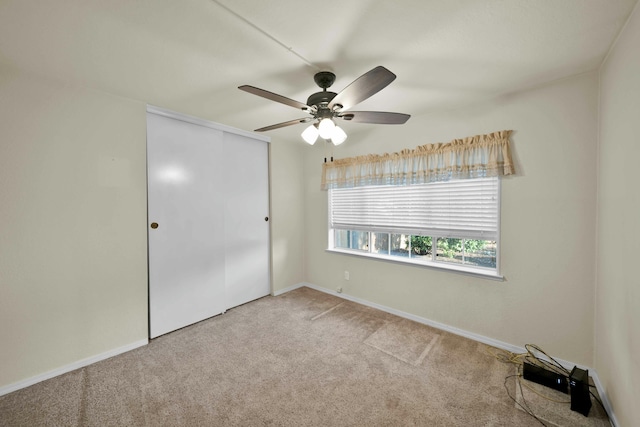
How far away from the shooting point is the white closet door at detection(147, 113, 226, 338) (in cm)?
262

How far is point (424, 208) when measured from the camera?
9.52 ft

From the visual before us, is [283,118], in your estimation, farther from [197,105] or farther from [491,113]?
[491,113]

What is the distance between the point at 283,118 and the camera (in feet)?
9.48

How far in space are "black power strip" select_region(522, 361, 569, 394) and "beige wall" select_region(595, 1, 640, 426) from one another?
0.73 ft

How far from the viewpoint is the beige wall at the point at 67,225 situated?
1896 millimetres

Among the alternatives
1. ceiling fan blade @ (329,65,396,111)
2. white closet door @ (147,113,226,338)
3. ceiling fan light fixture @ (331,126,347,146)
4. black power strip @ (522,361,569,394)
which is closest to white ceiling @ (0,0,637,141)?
ceiling fan blade @ (329,65,396,111)

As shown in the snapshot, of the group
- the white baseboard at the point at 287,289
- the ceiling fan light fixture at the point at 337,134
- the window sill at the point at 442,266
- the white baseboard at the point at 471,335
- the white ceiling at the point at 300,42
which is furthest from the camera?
the white baseboard at the point at 287,289

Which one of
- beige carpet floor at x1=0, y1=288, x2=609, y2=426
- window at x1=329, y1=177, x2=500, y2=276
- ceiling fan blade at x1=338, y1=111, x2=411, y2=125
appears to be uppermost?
ceiling fan blade at x1=338, y1=111, x2=411, y2=125

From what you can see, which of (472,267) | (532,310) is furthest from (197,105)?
(532,310)

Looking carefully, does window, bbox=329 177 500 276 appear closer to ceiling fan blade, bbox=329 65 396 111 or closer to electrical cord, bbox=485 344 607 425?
electrical cord, bbox=485 344 607 425

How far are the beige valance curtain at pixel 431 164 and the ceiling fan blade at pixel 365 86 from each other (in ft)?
4.78

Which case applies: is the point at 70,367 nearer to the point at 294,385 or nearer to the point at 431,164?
the point at 294,385

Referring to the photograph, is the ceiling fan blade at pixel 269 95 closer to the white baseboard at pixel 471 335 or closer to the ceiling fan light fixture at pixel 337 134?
the ceiling fan light fixture at pixel 337 134

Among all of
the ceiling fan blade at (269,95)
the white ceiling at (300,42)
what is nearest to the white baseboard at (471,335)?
the white ceiling at (300,42)
